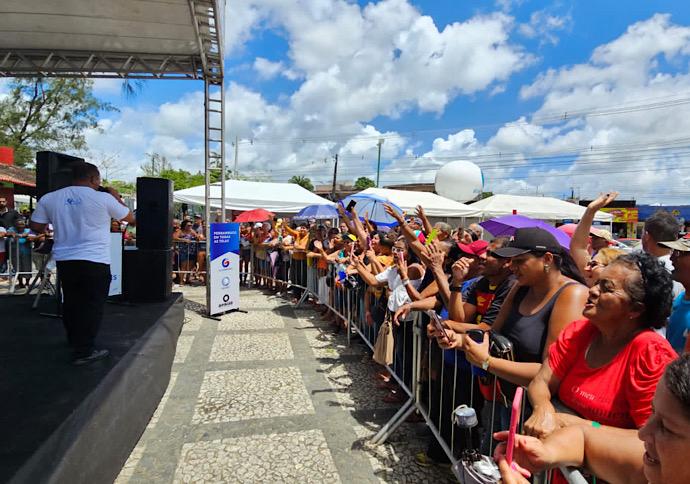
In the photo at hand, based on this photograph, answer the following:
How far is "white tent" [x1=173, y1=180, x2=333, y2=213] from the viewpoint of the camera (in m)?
11.8

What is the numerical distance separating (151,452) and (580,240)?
421 centimetres

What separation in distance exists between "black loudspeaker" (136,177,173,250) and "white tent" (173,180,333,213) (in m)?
5.23

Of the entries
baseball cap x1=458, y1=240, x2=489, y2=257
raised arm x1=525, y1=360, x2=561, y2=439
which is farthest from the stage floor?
baseball cap x1=458, y1=240, x2=489, y2=257

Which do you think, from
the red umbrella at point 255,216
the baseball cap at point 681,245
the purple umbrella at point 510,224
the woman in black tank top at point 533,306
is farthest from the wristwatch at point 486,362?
the red umbrella at point 255,216

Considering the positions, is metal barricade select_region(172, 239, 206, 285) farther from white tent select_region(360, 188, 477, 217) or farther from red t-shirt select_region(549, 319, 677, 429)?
red t-shirt select_region(549, 319, 677, 429)

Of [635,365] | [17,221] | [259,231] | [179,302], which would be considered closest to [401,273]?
[635,365]

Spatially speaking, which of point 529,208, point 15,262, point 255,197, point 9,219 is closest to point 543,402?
point 15,262

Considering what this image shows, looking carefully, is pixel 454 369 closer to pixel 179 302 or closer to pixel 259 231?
pixel 179 302

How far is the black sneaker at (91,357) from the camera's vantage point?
3439mm

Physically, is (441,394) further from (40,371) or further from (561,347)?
(40,371)

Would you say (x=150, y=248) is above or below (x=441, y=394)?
above

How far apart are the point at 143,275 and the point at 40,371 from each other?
290 centimetres

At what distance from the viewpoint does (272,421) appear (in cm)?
366

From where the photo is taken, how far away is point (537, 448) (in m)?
1.26
